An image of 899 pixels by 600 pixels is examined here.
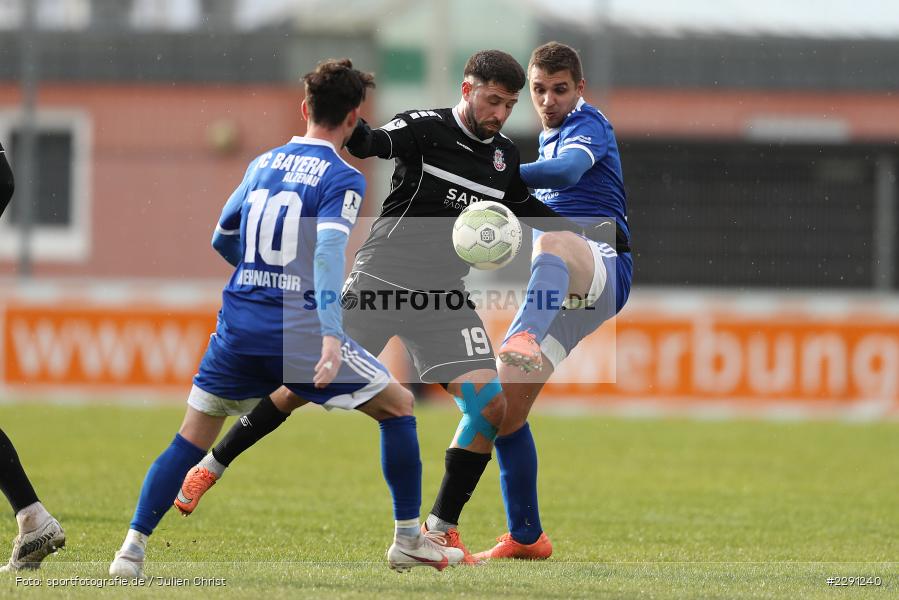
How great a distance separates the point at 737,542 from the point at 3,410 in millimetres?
8869

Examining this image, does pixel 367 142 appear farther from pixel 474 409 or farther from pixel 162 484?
pixel 162 484

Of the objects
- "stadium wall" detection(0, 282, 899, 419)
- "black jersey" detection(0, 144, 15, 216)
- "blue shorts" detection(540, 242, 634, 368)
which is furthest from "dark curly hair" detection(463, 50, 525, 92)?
"stadium wall" detection(0, 282, 899, 419)

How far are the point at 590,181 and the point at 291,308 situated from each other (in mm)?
2083

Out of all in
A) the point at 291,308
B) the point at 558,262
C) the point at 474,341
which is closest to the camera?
the point at 291,308

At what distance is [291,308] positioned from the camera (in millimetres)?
5090

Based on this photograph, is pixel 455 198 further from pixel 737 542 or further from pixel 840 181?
pixel 840 181

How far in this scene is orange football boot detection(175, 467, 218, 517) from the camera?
6.04 metres

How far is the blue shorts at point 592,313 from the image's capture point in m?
6.44

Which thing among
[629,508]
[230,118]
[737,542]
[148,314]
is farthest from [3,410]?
[737,542]

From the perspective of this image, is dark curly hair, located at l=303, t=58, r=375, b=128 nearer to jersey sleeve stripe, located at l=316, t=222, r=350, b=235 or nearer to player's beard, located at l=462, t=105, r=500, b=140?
jersey sleeve stripe, located at l=316, t=222, r=350, b=235

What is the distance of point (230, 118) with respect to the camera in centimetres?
1759

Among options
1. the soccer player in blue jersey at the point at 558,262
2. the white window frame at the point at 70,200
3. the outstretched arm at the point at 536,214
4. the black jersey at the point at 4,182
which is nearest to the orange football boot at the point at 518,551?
the soccer player in blue jersey at the point at 558,262

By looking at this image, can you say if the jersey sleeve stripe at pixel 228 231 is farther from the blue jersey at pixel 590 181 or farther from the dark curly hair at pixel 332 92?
the blue jersey at pixel 590 181

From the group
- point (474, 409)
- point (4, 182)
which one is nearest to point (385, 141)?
point (474, 409)
